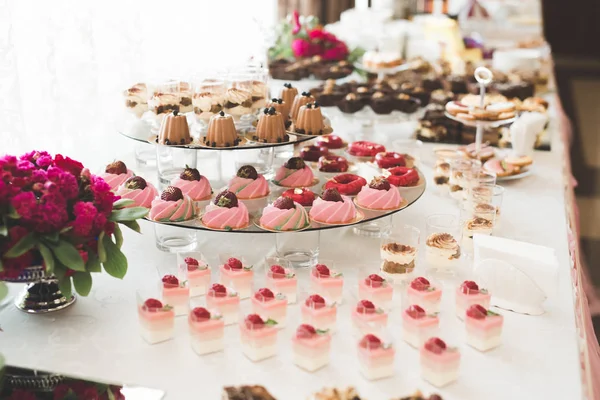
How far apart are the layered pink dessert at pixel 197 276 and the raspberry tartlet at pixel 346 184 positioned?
486mm

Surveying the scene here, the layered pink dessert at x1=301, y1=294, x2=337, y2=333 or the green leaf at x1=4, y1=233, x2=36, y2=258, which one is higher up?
the green leaf at x1=4, y1=233, x2=36, y2=258

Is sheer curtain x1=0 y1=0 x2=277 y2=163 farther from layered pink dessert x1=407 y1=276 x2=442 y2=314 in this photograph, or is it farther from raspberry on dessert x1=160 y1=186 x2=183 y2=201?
layered pink dessert x1=407 y1=276 x2=442 y2=314

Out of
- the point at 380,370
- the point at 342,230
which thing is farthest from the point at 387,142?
the point at 380,370

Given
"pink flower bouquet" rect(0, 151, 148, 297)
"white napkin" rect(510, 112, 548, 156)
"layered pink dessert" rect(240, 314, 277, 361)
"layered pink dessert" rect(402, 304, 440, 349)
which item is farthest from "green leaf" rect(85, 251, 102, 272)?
"white napkin" rect(510, 112, 548, 156)

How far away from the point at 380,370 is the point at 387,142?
6.08 ft

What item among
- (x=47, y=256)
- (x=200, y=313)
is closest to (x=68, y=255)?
(x=47, y=256)

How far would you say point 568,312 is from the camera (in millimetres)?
1656

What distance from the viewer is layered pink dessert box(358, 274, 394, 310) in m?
1.61

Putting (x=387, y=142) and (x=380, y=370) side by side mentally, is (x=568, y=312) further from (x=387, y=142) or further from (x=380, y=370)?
(x=387, y=142)

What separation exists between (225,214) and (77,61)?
3.63 ft

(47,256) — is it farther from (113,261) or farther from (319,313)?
(319,313)

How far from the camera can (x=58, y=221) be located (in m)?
1.42

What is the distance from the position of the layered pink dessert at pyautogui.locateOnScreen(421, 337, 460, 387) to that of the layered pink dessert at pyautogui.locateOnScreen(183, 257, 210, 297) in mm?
560

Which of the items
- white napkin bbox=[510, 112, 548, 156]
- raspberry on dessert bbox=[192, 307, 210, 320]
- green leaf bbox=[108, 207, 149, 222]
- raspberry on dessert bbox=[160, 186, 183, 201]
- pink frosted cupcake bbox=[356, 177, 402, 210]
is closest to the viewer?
raspberry on dessert bbox=[192, 307, 210, 320]
